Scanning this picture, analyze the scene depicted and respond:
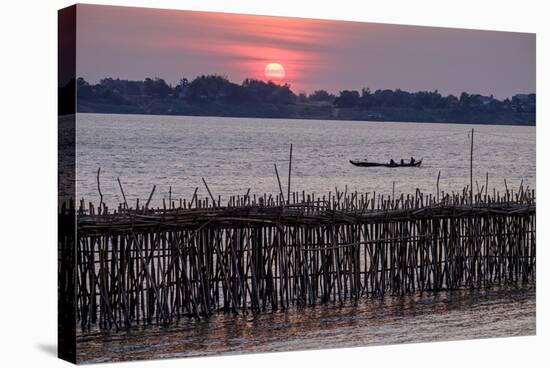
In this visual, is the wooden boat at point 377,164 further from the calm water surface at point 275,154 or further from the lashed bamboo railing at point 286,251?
the lashed bamboo railing at point 286,251

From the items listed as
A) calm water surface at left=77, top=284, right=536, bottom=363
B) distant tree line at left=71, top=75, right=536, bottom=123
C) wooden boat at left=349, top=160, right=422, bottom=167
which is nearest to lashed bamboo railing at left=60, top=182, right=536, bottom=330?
calm water surface at left=77, top=284, right=536, bottom=363

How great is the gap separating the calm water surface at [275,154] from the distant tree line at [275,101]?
9cm

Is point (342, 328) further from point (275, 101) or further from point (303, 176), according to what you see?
point (275, 101)

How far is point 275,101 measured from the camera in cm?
1305

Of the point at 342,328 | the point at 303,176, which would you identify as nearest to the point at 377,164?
the point at 303,176

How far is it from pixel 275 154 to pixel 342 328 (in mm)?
1765

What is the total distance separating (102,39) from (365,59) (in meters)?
2.77

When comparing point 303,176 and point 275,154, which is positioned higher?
point 275,154

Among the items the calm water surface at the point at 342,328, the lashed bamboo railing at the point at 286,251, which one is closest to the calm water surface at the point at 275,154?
the lashed bamboo railing at the point at 286,251

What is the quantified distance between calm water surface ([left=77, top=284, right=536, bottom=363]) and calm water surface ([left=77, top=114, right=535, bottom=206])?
1.14 metres

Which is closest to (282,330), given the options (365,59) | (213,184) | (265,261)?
(265,261)

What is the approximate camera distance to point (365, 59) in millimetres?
13461

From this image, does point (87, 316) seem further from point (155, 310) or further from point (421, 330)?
point (421, 330)

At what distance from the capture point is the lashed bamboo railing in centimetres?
1228
